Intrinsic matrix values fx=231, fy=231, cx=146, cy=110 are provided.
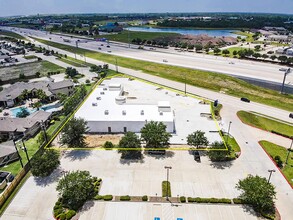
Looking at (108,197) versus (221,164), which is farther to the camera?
(221,164)

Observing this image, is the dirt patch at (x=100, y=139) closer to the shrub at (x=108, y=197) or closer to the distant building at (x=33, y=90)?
the shrub at (x=108, y=197)

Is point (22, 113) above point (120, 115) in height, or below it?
below

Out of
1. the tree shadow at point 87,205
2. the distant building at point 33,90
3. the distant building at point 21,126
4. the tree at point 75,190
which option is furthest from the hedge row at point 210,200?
the distant building at point 33,90

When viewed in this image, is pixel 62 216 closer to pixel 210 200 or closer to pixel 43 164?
pixel 43 164

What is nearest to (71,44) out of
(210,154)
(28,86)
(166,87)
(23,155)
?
(28,86)

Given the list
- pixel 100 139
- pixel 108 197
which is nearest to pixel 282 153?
pixel 108 197

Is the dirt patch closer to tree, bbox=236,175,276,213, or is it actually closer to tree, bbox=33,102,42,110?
tree, bbox=33,102,42,110

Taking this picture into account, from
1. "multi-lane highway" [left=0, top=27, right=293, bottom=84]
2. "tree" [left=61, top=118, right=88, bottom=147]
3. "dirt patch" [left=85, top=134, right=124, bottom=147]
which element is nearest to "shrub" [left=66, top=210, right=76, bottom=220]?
"tree" [left=61, top=118, right=88, bottom=147]

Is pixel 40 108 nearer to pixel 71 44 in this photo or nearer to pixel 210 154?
pixel 210 154
